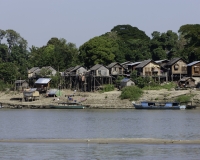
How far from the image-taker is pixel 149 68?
8744cm

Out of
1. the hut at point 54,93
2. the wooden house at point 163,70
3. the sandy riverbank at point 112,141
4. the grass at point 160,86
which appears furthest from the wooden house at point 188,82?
the sandy riverbank at point 112,141

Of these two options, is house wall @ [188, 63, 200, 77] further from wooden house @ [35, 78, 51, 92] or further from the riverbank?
wooden house @ [35, 78, 51, 92]

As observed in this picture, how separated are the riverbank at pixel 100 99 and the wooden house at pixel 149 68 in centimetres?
667

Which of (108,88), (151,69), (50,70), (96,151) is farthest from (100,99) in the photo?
(96,151)

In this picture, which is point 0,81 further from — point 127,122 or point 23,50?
point 127,122

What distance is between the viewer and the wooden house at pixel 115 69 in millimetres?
88688

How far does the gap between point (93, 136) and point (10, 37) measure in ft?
274

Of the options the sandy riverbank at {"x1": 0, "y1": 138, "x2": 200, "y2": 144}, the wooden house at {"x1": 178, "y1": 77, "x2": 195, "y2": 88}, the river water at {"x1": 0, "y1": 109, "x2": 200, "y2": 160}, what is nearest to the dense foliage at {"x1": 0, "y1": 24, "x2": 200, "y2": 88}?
the wooden house at {"x1": 178, "y1": 77, "x2": 195, "y2": 88}

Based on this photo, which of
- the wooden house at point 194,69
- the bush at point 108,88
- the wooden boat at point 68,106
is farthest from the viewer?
the wooden house at point 194,69

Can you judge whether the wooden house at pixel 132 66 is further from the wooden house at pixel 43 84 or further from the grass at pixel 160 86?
the wooden house at pixel 43 84

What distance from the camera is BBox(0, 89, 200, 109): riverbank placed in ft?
256

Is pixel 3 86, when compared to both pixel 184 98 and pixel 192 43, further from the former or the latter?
Answer: pixel 184 98

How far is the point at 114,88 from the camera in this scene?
281ft

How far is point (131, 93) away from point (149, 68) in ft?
32.6
